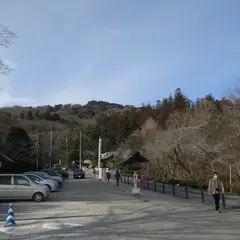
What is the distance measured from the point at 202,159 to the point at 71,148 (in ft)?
354

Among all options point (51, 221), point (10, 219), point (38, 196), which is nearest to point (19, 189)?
point (38, 196)

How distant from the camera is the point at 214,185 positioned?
19.3 m

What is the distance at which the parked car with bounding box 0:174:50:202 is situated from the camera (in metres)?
24.6

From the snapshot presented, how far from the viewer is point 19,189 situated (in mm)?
24734

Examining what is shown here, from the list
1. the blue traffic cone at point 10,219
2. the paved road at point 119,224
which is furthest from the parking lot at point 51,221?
the blue traffic cone at point 10,219

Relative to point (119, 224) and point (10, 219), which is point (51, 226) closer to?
point (10, 219)

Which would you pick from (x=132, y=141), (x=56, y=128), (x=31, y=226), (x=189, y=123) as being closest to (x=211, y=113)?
(x=189, y=123)

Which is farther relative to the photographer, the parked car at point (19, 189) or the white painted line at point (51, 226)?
the parked car at point (19, 189)

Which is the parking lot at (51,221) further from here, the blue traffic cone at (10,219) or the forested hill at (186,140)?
the forested hill at (186,140)

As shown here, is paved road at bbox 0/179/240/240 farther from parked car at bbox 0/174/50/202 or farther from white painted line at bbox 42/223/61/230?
parked car at bbox 0/174/50/202

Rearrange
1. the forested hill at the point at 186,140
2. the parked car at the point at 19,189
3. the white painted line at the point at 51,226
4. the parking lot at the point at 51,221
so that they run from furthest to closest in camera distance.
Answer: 1. the forested hill at the point at 186,140
2. the parked car at the point at 19,189
3. the white painted line at the point at 51,226
4. the parking lot at the point at 51,221

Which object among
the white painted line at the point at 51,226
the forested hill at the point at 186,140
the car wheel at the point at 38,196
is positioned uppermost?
the forested hill at the point at 186,140

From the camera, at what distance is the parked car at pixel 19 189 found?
2462 cm

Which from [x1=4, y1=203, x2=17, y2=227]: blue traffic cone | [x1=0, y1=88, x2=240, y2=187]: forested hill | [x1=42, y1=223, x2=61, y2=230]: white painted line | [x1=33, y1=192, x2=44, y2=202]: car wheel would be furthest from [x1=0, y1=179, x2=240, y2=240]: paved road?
[x1=0, y1=88, x2=240, y2=187]: forested hill
